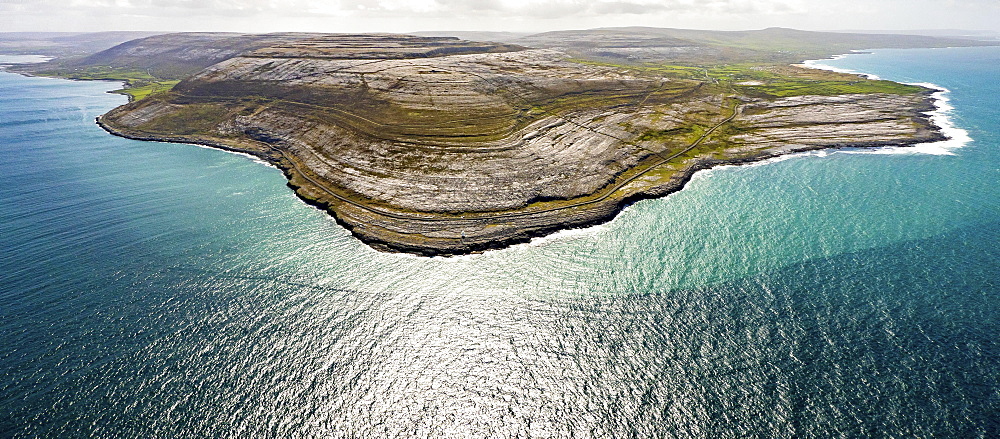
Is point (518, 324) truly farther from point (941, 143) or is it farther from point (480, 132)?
point (941, 143)

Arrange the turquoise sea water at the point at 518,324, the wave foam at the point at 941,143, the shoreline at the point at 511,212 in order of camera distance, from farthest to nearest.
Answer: the wave foam at the point at 941,143 < the shoreline at the point at 511,212 < the turquoise sea water at the point at 518,324

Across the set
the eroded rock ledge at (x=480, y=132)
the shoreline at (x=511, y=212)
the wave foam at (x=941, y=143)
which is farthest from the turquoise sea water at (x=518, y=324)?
the wave foam at (x=941, y=143)

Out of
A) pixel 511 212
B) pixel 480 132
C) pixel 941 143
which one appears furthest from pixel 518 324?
pixel 941 143

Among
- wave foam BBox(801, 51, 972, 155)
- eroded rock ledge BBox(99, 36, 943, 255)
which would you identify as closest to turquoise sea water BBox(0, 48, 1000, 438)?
eroded rock ledge BBox(99, 36, 943, 255)

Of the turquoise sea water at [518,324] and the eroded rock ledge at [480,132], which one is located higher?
the eroded rock ledge at [480,132]

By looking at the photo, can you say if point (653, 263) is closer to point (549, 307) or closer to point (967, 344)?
point (549, 307)

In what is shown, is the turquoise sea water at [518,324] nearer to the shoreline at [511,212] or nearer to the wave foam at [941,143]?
the shoreline at [511,212]
